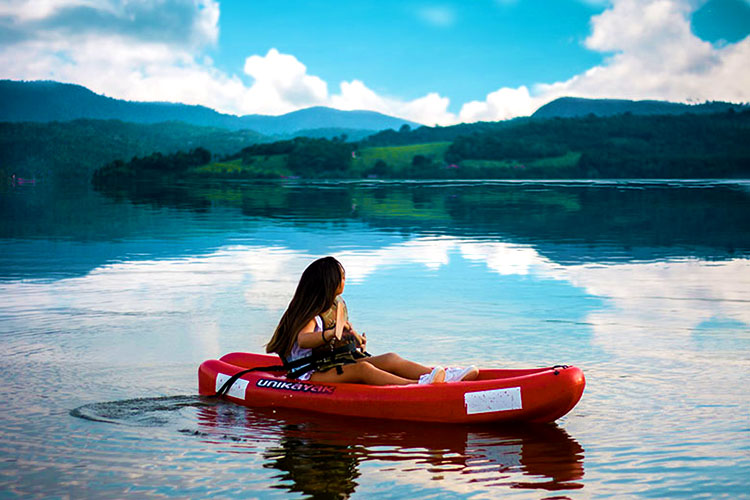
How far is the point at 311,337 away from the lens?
8414 mm

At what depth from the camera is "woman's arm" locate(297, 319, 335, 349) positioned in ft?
27.6

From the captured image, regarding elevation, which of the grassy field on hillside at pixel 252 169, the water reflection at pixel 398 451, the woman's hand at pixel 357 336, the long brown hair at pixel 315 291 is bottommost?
the water reflection at pixel 398 451

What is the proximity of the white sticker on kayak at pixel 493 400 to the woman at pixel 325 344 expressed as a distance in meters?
0.40

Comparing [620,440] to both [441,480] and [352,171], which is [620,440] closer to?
[441,480]

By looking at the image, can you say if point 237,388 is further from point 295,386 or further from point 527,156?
point 527,156

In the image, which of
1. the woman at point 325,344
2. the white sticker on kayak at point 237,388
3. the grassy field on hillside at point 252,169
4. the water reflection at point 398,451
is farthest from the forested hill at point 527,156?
the water reflection at point 398,451

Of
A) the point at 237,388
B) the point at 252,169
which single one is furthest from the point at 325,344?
the point at 252,169

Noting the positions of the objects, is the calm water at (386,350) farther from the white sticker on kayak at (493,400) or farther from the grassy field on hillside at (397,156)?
the grassy field on hillside at (397,156)

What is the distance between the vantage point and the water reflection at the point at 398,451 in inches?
260

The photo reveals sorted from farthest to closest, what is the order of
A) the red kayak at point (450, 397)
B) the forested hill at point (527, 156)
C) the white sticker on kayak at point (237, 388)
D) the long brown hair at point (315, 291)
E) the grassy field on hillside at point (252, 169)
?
the grassy field on hillside at point (252, 169), the forested hill at point (527, 156), the white sticker on kayak at point (237, 388), the long brown hair at point (315, 291), the red kayak at point (450, 397)

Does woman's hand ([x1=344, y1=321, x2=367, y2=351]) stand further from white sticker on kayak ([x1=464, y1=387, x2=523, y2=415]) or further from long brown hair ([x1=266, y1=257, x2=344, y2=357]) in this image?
white sticker on kayak ([x1=464, y1=387, x2=523, y2=415])

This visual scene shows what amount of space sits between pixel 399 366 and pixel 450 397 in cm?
76

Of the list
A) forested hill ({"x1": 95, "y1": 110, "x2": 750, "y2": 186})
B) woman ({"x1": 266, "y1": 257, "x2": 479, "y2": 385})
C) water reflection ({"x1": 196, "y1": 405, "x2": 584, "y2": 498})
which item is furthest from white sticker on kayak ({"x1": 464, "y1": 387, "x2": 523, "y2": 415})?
forested hill ({"x1": 95, "y1": 110, "x2": 750, "y2": 186})

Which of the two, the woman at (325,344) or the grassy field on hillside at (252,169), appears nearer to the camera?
the woman at (325,344)
